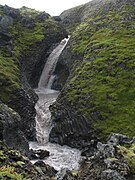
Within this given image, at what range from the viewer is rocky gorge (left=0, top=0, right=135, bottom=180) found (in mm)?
23828

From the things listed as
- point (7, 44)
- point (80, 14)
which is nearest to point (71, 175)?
point (7, 44)

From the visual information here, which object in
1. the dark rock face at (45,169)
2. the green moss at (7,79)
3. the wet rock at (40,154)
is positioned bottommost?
the wet rock at (40,154)

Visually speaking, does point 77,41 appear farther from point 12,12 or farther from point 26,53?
point 12,12

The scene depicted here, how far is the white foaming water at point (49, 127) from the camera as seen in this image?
41.3 metres

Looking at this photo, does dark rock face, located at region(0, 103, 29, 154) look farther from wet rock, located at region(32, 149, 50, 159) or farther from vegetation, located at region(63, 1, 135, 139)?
vegetation, located at region(63, 1, 135, 139)

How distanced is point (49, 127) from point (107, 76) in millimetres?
14457

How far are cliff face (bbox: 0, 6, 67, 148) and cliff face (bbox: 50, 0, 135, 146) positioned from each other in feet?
17.3

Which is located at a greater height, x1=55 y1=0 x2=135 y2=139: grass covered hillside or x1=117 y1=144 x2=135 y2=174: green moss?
x1=55 y1=0 x2=135 y2=139: grass covered hillside

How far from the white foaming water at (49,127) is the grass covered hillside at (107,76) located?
A: 509cm

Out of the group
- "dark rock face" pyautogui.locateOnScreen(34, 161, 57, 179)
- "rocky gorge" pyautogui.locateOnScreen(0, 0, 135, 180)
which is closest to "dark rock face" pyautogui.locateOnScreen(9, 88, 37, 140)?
"rocky gorge" pyautogui.locateOnScreen(0, 0, 135, 180)

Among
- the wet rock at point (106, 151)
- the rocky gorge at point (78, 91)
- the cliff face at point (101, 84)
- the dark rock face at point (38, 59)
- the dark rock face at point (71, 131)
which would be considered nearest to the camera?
the rocky gorge at point (78, 91)

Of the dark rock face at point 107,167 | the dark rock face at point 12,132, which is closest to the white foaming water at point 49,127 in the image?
the dark rock face at point 107,167

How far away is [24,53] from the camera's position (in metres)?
74.9

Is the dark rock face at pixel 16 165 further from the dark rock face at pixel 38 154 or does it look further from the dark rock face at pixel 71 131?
the dark rock face at pixel 71 131
